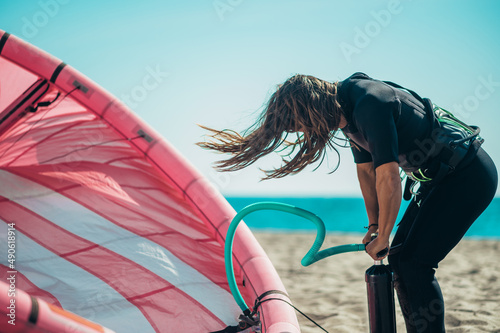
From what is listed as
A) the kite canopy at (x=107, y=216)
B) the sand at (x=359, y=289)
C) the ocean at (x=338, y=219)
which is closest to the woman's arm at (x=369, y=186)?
the kite canopy at (x=107, y=216)

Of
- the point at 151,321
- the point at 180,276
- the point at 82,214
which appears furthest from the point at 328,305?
the point at 82,214

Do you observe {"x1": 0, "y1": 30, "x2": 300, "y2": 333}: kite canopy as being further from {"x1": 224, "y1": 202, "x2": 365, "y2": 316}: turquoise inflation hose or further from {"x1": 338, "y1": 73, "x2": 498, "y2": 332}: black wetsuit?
{"x1": 338, "y1": 73, "x2": 498, "y2": 332}: black wetsuit

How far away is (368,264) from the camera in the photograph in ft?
13.8

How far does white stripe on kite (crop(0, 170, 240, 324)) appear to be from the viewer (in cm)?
193

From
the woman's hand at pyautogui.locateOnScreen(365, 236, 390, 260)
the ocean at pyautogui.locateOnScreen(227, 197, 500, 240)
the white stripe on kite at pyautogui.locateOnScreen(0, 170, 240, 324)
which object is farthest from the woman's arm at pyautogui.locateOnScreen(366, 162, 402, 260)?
the ocean at pyautogui.locateOnScreen(227, 197, 500, 240)

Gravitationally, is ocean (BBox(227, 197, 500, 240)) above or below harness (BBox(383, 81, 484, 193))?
below

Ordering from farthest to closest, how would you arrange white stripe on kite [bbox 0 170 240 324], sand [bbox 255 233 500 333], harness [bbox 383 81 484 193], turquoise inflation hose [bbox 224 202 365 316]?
sand [bbox 255 233 500 333]
white stripe on kite [bbox 0 170 240 324]
turquoise inflation hose [bbox 224 202 365 316]
harness [bbox 383 81 484 193]

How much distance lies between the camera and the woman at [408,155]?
1.42m

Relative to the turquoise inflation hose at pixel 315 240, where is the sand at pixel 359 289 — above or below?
below

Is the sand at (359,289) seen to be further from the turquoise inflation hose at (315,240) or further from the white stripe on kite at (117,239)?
the turquoise inflation hose at (315,240)

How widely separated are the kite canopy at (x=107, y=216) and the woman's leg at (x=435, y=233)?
1.41ft

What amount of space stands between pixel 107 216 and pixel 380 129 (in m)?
1.40

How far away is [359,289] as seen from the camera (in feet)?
10.6

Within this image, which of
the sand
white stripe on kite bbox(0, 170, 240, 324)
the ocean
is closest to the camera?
white stripe on kite bbox(0, 170, 240, 324)
